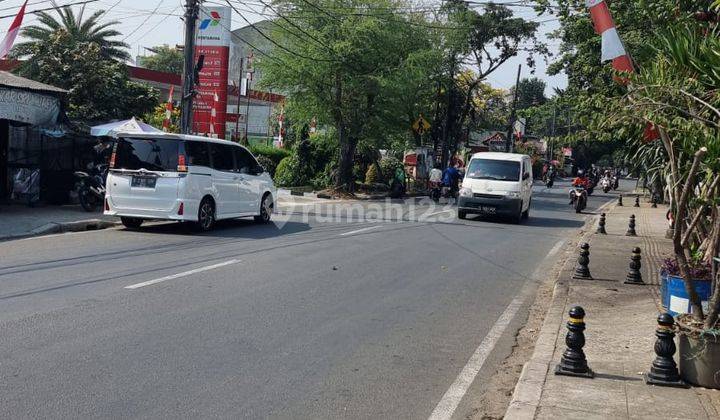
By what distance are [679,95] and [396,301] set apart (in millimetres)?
4225

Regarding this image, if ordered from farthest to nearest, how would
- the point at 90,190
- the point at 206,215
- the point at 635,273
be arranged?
the point at 90,190, the point at 206,215, the point at 635,273

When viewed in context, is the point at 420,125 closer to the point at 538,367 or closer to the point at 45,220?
the point at 45,220

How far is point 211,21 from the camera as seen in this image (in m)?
27.0

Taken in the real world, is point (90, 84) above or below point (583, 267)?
above

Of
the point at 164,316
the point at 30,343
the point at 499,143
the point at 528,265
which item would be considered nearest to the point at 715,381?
the point at 164,316

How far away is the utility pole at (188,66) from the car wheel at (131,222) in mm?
4551

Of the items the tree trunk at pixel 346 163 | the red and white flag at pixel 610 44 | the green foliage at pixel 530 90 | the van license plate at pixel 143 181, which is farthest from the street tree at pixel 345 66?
the green foliage at pixel 530 90

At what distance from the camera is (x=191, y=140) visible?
15320mm

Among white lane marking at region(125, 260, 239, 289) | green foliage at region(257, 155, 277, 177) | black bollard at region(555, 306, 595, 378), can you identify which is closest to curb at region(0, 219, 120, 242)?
white lane marking at region(125, 260, 239, 289)

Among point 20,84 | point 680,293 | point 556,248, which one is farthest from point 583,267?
point 20,84

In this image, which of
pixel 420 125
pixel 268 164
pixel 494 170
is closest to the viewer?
pixel 494 170

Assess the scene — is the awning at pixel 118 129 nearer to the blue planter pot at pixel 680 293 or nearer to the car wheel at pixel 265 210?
the car wheel at pixel 265 210

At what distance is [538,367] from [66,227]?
1220 cm

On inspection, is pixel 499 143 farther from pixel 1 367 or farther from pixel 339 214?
pixel 1 367
